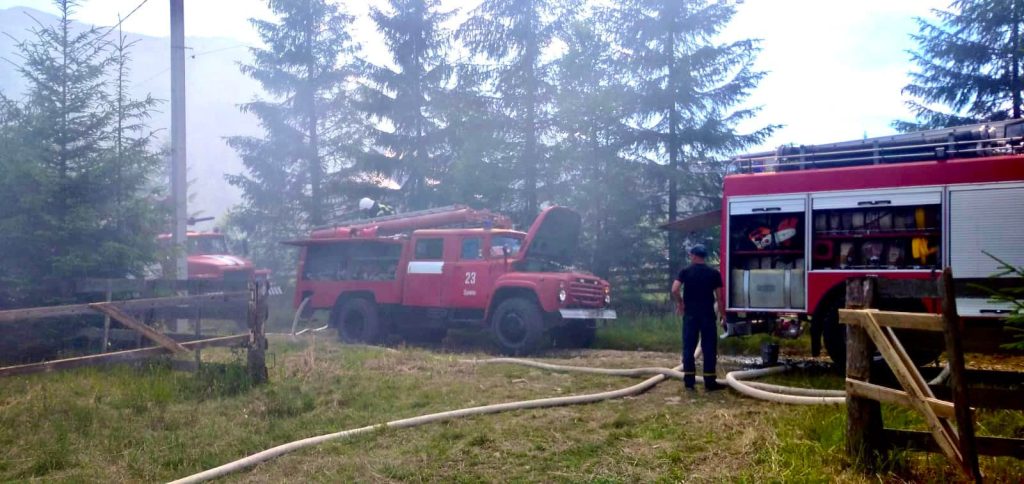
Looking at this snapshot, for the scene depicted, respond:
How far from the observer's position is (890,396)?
4.78 m

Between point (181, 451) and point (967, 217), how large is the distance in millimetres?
8659

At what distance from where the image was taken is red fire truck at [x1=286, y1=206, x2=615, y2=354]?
12875 millimetres

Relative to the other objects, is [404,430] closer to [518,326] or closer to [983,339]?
[983,339]

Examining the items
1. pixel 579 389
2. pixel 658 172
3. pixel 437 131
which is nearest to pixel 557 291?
pixel 579 389

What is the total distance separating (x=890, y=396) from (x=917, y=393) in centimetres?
27

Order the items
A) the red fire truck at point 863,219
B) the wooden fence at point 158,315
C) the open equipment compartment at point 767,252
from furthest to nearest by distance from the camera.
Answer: the open equipment compartment at point 767,252, the red fire truck at point 863,219, the wooden fence at point 158,315

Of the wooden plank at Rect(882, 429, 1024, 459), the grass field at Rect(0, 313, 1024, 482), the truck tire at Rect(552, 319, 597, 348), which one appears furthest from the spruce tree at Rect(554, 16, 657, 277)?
the wooden plank at Rect(882, 429, 1024, 459)

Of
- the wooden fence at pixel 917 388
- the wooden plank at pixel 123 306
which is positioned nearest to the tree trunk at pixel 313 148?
the wooden plank at pixel 123 306

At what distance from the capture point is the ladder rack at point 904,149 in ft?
30.3

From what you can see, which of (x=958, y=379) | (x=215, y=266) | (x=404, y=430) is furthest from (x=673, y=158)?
(x=958, y=379)

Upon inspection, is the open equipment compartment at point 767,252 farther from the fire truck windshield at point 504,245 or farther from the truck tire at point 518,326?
the fire truck windshield at point 504,245

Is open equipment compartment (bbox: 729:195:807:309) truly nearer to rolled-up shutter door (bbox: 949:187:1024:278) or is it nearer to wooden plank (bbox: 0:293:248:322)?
rolled-up shutter door (bbox: 949:187:1024:278)

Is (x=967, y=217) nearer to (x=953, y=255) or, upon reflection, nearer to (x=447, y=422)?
(x=953, y=255)

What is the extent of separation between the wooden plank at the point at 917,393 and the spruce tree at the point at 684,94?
13.5m
